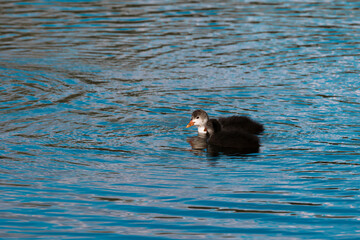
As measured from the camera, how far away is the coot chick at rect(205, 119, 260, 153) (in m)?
10.1

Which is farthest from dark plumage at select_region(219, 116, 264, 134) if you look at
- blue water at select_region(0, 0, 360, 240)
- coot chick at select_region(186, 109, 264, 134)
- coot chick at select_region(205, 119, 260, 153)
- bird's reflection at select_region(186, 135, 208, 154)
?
bird's reflection at select_region(186, 135, 208, 154)

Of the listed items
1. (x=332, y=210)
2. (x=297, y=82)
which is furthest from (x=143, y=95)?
(x=332, y=210)

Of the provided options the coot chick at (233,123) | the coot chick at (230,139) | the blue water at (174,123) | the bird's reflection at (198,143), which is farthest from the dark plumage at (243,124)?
the bird's reflection at (198,143)

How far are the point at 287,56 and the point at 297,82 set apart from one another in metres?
2.40

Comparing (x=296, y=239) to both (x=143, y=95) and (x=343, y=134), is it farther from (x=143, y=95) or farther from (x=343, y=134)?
(x=143, y=95)

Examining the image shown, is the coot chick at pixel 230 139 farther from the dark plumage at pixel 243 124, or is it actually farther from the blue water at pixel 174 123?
the blue water at pixel 174 123

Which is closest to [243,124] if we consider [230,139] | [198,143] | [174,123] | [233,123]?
[233,123]

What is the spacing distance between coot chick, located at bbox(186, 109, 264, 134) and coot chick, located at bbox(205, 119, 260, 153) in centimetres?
9

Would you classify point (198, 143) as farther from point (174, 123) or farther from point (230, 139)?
point (174, 123)

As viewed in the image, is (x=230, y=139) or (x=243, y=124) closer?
(x=230, y=139)

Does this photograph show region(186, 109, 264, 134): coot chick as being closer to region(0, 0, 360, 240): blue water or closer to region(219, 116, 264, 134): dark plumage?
region(219, 116, 264, 134): dark plumage

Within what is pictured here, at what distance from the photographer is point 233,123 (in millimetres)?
10984

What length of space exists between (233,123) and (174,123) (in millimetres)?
1100

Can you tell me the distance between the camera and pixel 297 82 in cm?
1405
